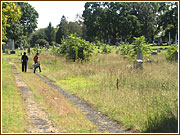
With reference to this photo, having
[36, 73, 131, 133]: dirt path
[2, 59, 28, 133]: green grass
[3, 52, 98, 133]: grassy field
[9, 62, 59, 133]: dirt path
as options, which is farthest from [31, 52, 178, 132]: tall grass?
[2, 59, 28, 133]: green grass

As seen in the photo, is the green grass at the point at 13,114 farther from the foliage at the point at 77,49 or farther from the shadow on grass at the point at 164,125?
the foliage at the point at 77,49

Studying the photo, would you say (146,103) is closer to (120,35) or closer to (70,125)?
(70,125)

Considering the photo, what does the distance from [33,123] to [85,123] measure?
1585mm

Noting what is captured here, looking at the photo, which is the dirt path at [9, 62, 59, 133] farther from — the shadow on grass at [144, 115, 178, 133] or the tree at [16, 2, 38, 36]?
→ the tree at [16, 2, 38, 36]

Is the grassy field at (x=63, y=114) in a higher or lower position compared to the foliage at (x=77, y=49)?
lower

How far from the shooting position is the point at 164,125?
7.63 metres

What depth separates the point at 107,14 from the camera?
82000mm

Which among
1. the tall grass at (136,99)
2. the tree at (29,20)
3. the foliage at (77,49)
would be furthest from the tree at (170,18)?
the tall grass at (136,99)

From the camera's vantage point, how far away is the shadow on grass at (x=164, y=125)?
24.4 feet

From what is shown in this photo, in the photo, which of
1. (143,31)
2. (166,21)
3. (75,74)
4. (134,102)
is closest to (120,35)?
(143,31)

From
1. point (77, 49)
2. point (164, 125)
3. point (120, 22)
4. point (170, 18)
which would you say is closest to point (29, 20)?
point (120, 22)

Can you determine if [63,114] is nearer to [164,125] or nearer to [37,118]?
[37,118]

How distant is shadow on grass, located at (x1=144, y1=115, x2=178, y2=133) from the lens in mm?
7427

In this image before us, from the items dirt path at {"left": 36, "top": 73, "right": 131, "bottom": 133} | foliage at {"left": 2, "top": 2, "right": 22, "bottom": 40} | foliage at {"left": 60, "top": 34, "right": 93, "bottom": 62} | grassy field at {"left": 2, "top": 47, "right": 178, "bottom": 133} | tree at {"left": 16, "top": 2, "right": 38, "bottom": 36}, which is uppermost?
tree at {"left": 16, "top": 2, "right": 38, "bottom": 36}
